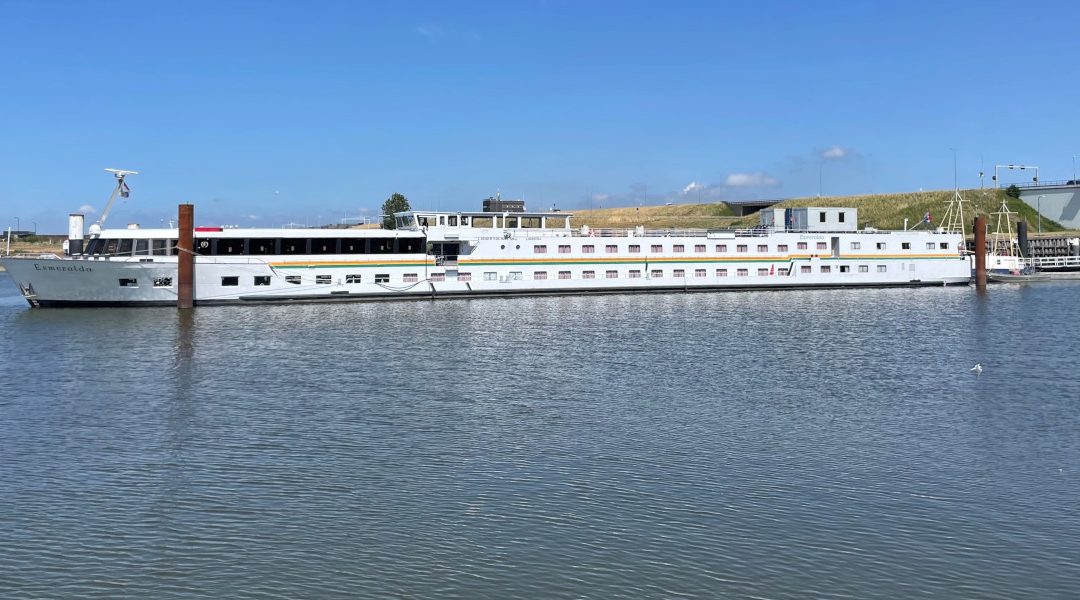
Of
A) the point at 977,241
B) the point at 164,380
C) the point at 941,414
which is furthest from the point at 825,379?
the point at 977,241

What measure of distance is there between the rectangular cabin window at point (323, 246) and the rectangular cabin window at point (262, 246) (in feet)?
8.44

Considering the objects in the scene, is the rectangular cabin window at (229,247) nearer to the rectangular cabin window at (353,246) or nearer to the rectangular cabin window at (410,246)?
the rectangular cabin window at (353,246)

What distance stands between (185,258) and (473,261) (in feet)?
66.4

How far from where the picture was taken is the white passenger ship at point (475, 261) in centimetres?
6072

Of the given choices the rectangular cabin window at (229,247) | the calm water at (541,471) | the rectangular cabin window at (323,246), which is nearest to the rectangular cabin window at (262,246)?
the rectangular cabin window at (229,247)

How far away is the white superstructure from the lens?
60688 millimetres

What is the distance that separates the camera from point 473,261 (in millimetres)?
69250

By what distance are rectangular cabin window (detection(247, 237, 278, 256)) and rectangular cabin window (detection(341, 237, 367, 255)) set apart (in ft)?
15.3

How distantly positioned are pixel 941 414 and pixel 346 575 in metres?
18.8

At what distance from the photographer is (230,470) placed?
20766mm

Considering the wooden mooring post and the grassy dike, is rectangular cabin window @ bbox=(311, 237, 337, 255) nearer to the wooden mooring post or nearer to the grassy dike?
the wooden mooring post

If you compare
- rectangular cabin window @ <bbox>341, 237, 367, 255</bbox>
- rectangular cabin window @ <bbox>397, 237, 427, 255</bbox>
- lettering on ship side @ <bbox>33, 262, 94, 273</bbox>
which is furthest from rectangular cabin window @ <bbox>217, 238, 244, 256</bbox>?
rectangular cabin window @ <bbox>397, 237, 427, 255</bbox>

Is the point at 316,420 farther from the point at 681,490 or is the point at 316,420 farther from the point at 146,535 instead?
the point at 681,490

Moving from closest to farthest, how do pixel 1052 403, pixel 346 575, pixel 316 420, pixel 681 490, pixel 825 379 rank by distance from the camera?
pixel 346 575 → pixel 681 490 → pixel 316 420 → pixel 1052 403 → pixel 825 379
